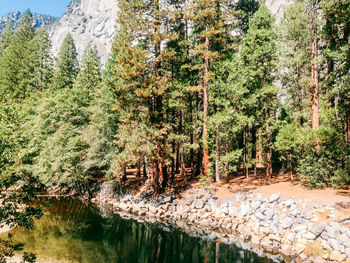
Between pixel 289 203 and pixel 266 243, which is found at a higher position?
pixel 289 203

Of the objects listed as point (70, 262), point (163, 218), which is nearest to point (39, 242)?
point (70, 262)

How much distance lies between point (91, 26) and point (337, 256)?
202809 millimetres

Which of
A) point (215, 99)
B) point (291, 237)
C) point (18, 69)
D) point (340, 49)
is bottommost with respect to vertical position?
point (291, 237)

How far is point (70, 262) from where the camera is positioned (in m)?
12.3

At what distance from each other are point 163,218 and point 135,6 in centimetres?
1819

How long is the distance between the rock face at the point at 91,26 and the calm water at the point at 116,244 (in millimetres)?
157788

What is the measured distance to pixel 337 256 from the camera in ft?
36.7

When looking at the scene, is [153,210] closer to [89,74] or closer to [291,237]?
[291,237]

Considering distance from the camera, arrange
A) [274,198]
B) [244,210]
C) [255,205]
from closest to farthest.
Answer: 1. [274,198]
2. [255,205]
3. [244,210]

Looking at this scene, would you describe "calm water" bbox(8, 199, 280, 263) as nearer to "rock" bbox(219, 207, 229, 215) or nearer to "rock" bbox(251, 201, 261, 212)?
"rock" bbox(219, 207, 229, 215)

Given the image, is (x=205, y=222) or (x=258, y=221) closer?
(x=258, y=221)

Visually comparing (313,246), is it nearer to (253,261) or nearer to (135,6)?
(253,261)

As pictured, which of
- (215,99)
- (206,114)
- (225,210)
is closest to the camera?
(225,210)

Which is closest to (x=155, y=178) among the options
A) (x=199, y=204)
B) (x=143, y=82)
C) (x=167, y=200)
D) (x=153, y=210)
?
(x=167, y=200)
